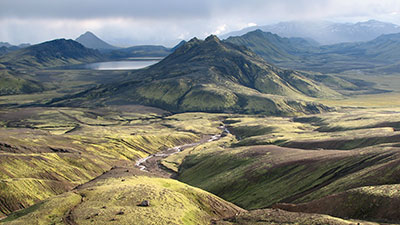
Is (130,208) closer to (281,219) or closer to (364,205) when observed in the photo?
(281,219)

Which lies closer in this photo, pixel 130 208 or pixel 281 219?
pixel 281 219

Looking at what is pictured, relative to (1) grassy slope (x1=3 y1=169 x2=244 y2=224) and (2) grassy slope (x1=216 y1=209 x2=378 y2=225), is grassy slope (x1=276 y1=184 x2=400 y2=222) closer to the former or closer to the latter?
(2) grassy slope (x1=216 y1=209 x2=378 y2=225)

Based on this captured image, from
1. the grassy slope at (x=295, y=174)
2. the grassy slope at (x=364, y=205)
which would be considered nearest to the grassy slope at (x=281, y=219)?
the grassy slope at (x=364, y=205)

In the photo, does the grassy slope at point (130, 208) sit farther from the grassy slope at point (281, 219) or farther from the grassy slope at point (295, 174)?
the grassy slope at point (295, 174)

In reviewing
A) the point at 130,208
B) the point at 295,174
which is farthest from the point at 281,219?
the point at 295,174

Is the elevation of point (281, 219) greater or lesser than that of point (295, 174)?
greater

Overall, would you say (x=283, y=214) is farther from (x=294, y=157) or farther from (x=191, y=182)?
(x=191, y=182)

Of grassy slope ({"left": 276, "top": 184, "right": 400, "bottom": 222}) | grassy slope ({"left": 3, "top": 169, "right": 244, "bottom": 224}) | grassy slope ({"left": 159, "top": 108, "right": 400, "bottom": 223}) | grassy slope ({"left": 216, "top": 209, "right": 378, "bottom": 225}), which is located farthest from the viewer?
grassy slope ({"left": 159, "top": 108, "right": 400, "bottom": 223})

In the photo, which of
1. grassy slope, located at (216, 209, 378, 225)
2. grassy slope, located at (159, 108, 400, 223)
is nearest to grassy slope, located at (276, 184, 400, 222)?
grassy slope, located at (216, 209, 378, 225)
